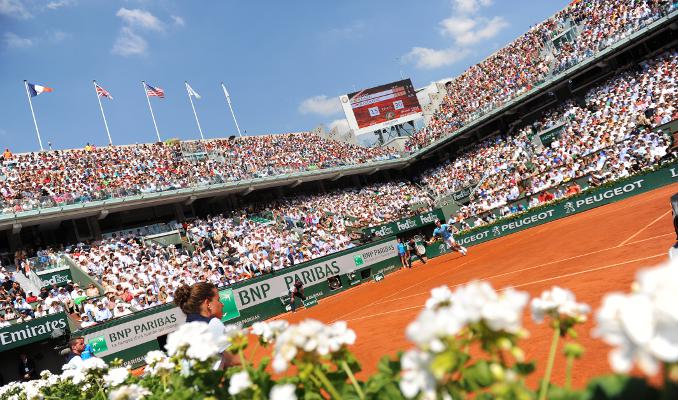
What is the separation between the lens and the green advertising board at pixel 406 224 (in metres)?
33.5

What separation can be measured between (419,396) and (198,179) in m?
34.3

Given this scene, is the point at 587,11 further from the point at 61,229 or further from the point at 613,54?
the point at 61,229

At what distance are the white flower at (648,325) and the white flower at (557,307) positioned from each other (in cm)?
71

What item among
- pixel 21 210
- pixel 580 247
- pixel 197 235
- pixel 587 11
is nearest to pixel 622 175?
pixel 580 247

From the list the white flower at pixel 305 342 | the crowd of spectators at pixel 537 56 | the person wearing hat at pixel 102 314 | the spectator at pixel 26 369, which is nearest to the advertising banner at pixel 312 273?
the person wearing hat at pixel 102 314

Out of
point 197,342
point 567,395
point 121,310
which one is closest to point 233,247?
point 121,310

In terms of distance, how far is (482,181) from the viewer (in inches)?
1490

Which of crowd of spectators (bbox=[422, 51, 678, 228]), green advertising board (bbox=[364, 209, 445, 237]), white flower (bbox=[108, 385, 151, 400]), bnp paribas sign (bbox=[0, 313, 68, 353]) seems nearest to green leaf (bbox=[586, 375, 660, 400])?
white flower (bbox=[108, 385, 151, 400])

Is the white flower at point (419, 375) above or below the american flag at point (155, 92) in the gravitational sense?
below

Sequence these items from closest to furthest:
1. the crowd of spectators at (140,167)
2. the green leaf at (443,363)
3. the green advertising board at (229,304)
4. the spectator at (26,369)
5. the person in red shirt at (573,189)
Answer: the green leaf at (443,363) < the spectator at (26,369) < the green advertising board at (229,304) < the person in red shirt at (573,189) < the crowd of spectators at (140,167)

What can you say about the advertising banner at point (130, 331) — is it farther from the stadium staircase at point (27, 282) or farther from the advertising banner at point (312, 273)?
the stadium staircase at point (27, 282)

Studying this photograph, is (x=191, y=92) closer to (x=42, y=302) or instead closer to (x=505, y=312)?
(x=42, y=302)

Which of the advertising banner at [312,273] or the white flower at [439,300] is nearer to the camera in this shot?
the white flower at [439,300]

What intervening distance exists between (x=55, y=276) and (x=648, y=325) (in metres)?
26.8
